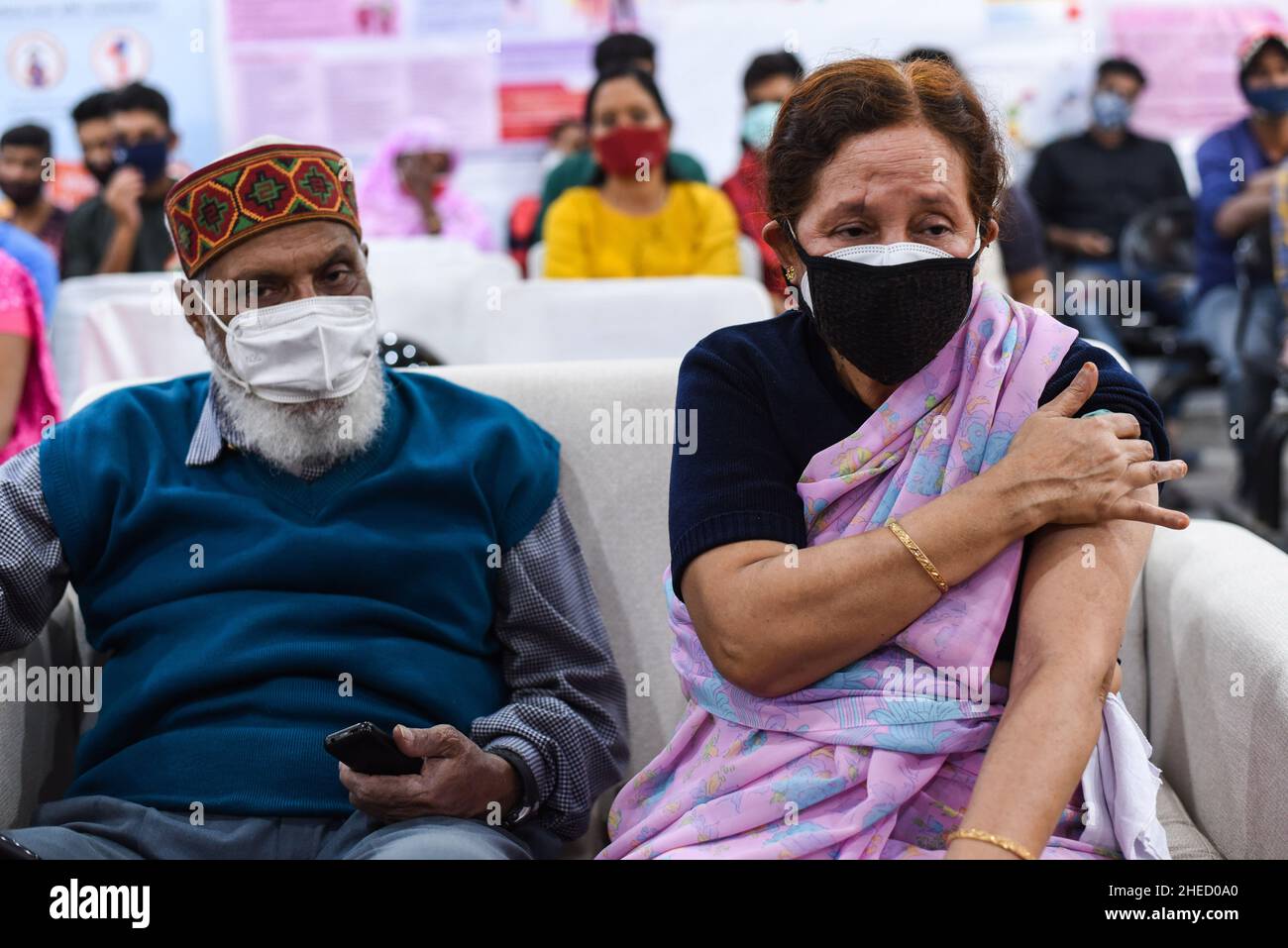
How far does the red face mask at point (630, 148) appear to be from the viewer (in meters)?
4.46

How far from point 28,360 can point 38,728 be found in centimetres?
113

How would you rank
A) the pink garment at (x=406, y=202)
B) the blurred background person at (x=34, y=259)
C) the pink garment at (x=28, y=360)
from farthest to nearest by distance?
1. the pink garment at (x=406, y=202)
2. the blurred background person at (x=34, y=259)
3. the pink garment at (x=28, y=360)

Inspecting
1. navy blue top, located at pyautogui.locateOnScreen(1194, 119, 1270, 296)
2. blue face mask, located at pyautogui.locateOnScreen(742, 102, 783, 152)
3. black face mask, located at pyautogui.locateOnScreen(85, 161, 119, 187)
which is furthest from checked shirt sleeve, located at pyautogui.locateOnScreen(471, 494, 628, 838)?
black face mask, located at pyautogui.locateOnScreen(85, 161, 119, 187)

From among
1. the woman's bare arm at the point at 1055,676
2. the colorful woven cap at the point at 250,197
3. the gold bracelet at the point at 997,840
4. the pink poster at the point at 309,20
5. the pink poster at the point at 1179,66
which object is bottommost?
the gold bracelet at the point at 997,840

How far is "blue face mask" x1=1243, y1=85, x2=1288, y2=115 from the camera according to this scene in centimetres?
518

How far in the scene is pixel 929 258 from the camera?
4.73 ft

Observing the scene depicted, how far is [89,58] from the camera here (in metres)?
7.56

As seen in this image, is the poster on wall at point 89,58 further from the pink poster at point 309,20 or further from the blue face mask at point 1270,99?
the blue face mask at point 1270,99

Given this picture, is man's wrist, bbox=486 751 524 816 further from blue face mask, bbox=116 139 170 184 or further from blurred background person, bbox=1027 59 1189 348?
blurred background person, bbox=1027 59 1189 348

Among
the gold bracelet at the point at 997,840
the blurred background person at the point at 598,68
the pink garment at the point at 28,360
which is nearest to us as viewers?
the gold bracelet at the point at 997,840

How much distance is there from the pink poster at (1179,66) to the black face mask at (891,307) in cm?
656

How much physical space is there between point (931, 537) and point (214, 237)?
111 cm

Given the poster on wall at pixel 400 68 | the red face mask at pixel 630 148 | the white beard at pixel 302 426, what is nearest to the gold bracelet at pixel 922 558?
the white beard at pixel 302 426

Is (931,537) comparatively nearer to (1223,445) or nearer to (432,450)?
(432,450)
